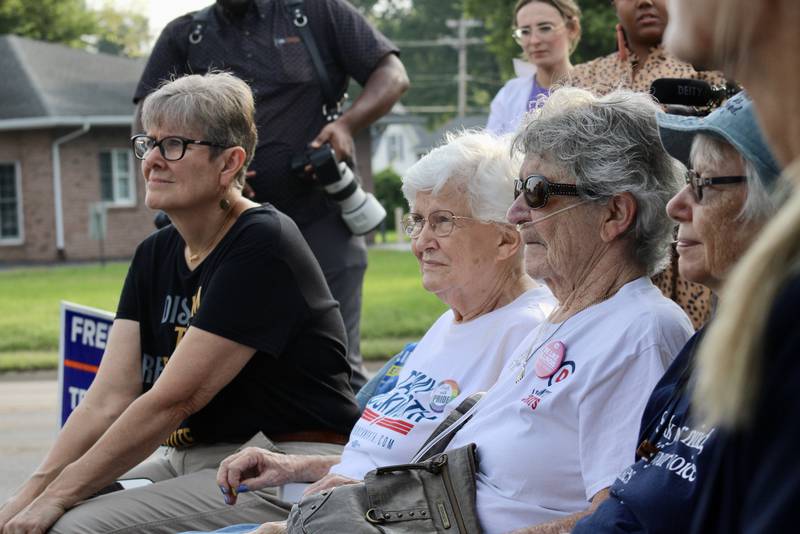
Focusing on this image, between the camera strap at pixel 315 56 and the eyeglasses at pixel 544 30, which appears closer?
the camera strap at pixel 315 56

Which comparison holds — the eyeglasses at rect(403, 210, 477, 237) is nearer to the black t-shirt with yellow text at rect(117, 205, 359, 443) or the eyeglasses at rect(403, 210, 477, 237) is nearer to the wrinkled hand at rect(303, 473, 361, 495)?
the black t-shirt with yellow text at rect(117, 205, 359, 443)

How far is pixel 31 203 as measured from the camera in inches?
1195

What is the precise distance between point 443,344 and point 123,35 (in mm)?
55261

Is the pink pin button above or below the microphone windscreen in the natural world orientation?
below

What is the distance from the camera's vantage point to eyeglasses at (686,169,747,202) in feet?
7.07

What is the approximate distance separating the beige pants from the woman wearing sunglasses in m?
2.64

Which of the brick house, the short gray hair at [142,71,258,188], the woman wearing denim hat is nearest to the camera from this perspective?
the woman wearing denim hat

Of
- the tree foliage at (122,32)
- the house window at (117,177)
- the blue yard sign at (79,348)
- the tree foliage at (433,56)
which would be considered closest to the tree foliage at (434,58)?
the tree foliage at (433,56)

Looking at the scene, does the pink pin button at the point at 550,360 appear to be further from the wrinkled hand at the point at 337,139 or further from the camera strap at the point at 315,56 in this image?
the camera strap at the point at 315,56

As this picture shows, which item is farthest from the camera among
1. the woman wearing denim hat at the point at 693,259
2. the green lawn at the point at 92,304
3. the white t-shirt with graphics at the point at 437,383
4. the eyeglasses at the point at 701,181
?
the green lawn at the point at 92,304

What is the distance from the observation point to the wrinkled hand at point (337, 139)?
502 centimetres

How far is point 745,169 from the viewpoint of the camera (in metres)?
2.13

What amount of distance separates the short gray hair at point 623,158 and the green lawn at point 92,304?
26.7 feet

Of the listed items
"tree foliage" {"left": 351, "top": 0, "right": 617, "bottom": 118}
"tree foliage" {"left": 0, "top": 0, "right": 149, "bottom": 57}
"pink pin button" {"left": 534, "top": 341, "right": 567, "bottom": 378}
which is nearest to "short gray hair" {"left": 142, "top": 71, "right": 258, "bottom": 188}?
"pink pin button" {"left": 534, "top": 341, "right": 567, "bottom": 378}
